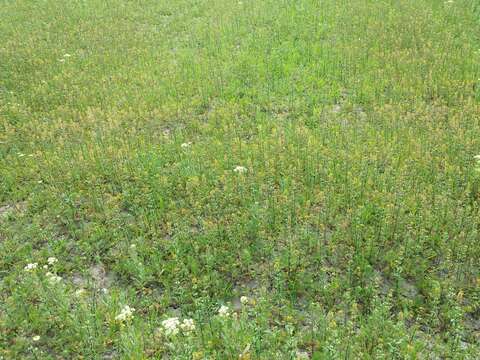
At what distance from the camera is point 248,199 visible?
8727mm

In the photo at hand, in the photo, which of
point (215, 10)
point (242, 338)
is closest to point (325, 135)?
point (242, 338)

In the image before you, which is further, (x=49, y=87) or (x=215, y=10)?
(x=215, y=10)

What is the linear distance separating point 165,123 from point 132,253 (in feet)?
16.5

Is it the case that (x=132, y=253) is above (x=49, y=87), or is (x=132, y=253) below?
below

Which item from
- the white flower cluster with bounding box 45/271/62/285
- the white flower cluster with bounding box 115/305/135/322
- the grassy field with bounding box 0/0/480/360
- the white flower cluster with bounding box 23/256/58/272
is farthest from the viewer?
the white flower cluster with bounding box 23/256/58/272

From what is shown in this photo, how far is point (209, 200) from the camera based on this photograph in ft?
29.0

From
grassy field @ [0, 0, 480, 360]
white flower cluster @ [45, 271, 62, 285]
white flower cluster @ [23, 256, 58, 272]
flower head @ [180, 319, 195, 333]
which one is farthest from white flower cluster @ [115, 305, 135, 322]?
white flower cluster @ [23, 256, 58, 272]

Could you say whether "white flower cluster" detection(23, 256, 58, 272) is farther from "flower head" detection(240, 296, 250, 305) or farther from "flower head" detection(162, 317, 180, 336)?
"flower head" detection(240, 296, 250, 305)

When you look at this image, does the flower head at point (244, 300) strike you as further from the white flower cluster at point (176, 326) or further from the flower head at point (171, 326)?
the flower head at point (171, 326)

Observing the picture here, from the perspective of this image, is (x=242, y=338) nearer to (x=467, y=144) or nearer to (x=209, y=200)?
(x=209, y=200)

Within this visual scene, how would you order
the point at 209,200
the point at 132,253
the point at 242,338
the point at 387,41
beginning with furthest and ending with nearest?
the point at 387,41 < the point at 209,200 < the point at 132,253 < the point at 242,338

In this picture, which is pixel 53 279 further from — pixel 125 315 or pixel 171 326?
pixel 171 326

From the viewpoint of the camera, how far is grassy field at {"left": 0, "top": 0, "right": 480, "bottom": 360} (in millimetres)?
6418

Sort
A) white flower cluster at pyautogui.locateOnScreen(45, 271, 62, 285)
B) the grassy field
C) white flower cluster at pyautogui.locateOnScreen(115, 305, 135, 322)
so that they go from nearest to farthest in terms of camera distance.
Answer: white flower cluster at pyautogui.locateOnScreen(115, 305, 135, 322), the grassy field, white flower cluster at pyautogui.locateOnScreen(45, 271, 62, 285)
